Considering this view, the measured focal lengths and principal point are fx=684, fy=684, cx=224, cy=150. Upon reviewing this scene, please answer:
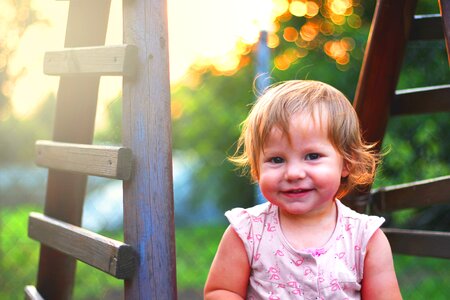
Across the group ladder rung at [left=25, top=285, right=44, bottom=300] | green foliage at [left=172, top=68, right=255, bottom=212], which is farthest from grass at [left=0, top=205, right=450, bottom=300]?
ladder rung at [left=25, top=285, right=44, bottom=300]

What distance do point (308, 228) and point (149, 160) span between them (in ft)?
1.52

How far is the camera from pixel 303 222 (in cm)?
184

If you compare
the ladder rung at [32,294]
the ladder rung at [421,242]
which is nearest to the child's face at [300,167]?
the ladder rung at [421,242]

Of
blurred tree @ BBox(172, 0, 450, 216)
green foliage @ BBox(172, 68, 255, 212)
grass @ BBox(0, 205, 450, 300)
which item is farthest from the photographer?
green foliage @ BBox(172, 68, 255, 212)

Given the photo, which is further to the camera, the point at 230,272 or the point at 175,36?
the point at 175,36

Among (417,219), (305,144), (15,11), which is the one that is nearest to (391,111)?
(305,144)

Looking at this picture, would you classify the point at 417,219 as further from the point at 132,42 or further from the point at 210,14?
the point at 132,42

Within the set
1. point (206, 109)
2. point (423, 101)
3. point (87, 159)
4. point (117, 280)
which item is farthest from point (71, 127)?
point (206, 109)

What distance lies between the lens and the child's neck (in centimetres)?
181

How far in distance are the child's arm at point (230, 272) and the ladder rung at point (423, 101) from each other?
114 centimetres

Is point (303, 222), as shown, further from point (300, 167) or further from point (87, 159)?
point (87, 159)

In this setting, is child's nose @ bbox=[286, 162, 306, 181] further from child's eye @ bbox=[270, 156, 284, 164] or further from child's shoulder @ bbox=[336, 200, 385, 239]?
child's shoulder @ bbox=[336, 200, 385, 239]

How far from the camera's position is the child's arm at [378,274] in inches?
69.2

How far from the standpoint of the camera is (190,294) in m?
4.35
